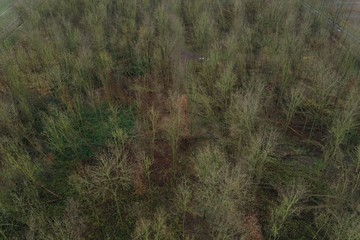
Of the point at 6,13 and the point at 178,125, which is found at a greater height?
the point at 178,125

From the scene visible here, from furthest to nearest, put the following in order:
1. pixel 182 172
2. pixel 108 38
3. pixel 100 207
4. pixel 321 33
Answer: pixel 108 38, pixel 321 33, pixel 182 172, pixel 100 207

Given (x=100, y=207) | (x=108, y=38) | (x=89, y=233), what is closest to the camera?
(x=89, y=233)

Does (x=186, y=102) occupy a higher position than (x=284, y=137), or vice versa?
(x=186, y=102)

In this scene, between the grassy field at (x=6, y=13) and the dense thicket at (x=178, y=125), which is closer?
Answer: the dense thicket at (x=178, y=125)

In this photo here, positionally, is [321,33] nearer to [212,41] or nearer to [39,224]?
[212,41]

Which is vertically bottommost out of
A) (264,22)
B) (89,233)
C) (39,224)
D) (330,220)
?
(89,233)

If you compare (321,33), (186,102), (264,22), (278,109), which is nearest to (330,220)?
(278,109)

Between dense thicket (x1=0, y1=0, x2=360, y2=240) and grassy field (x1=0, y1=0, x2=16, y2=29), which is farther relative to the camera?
grassy field (x1=0, y1=0, x2=16, y2=29)

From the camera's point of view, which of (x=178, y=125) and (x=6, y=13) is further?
(x=6, y=13)
